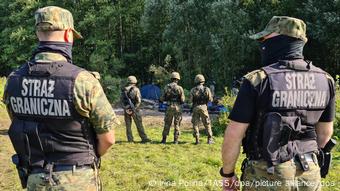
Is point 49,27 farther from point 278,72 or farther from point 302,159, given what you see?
point 302,159

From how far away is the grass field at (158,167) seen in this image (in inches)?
276

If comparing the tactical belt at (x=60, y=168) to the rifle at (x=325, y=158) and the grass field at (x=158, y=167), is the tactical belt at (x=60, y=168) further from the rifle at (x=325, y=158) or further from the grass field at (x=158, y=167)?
the grass field at (x=158, y=167)

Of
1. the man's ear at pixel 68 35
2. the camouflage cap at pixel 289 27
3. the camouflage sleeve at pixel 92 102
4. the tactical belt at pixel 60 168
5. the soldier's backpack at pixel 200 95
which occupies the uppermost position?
the camouflage cap at pixel 289 27

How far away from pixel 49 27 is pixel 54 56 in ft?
0.72

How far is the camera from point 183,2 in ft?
76.7

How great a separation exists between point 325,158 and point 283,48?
105 cm

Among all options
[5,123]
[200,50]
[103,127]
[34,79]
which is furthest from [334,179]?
[200,50]

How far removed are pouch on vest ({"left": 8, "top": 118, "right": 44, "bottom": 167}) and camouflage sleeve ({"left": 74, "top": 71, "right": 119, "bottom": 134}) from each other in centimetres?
39

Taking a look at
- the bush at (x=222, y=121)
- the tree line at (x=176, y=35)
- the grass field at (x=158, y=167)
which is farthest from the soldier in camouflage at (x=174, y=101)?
the tree line at (x=176, y=35)

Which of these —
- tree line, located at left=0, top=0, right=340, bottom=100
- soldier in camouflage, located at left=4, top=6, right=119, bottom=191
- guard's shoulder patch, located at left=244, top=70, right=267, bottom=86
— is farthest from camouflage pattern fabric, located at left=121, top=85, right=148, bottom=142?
tree line, located at left=0, top=0, right=340, bottom=100

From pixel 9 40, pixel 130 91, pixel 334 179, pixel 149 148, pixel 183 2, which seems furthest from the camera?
pixel 9 40

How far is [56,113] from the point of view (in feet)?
10.1

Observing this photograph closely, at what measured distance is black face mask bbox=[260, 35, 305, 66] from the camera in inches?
128

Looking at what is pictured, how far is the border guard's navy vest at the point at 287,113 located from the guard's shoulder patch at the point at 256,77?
4 cm
